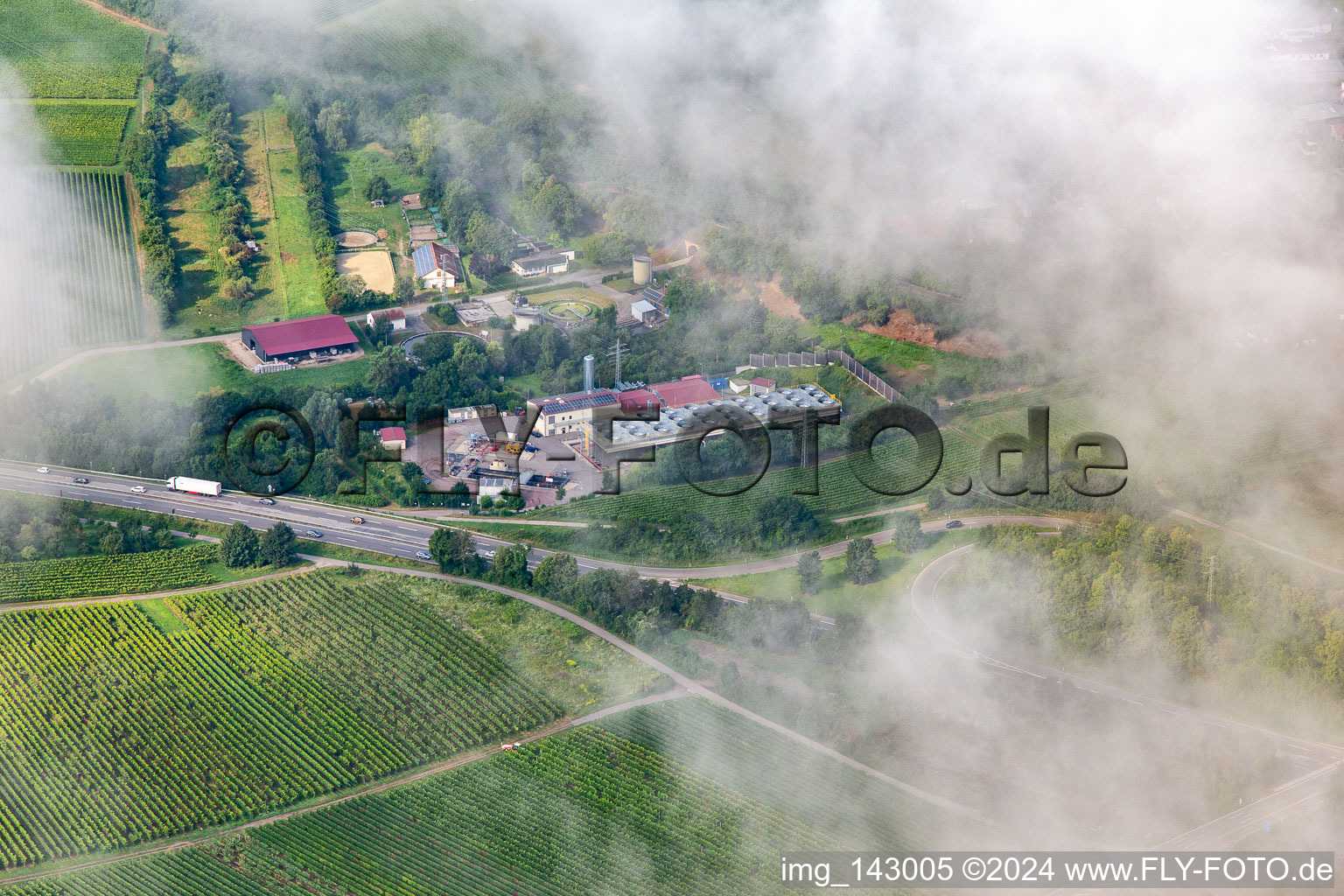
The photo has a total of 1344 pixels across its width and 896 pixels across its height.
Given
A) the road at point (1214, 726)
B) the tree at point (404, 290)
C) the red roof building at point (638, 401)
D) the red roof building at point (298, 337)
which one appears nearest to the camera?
the road at point (1214, 726)

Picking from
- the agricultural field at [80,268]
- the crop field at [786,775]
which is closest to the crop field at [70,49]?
the agricultural field at [80,268]

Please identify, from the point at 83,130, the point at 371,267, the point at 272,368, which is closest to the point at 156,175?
the point at 83,130

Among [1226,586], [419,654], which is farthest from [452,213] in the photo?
[1226,586]

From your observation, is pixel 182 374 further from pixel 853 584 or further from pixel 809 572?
pixel 853 584

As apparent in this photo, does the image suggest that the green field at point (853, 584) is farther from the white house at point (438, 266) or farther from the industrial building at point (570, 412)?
the white house at point (438, 266)

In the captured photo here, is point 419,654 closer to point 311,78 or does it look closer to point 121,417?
point 121,417

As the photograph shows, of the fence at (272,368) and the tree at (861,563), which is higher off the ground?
the fence at (272,368)

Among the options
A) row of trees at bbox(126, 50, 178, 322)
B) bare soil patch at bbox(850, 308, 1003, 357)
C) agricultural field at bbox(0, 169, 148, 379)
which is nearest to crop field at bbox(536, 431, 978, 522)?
bare soil patch at bbox(850, 308, 1003, 357)
